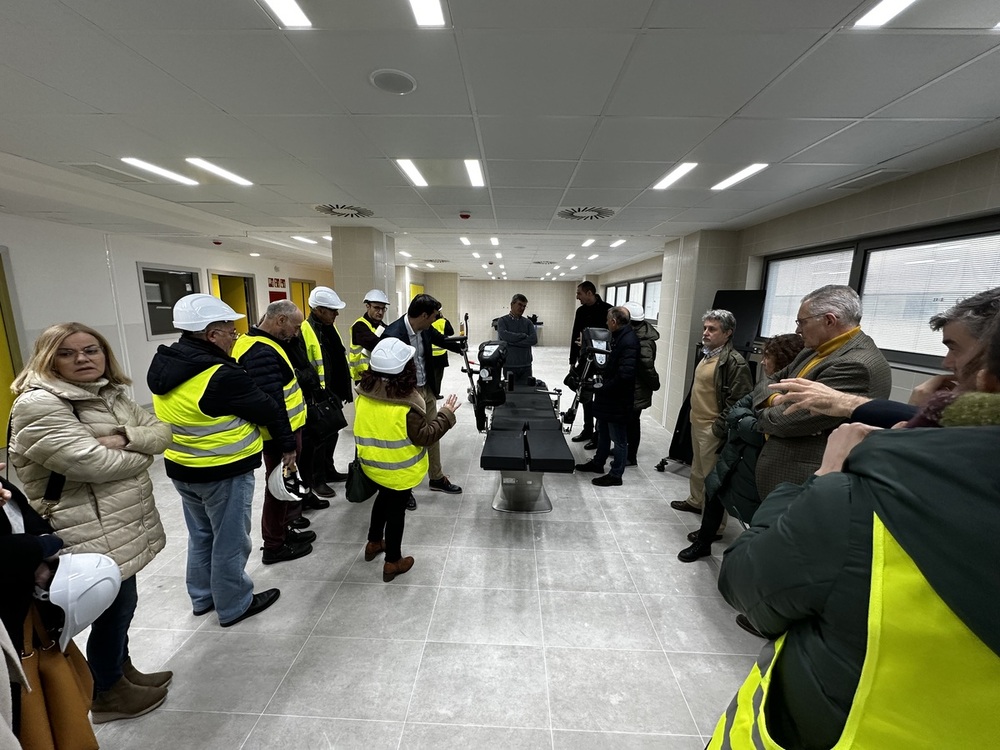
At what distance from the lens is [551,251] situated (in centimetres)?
761

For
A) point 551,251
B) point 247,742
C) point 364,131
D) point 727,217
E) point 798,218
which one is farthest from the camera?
point 551,251

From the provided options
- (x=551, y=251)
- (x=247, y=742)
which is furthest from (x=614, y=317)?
(x=551, y=251)

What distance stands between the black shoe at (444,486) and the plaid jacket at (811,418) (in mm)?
2416

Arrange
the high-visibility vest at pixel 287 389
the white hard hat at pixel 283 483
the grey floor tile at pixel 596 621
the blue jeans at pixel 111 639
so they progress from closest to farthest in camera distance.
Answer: the blue jeans at pixel 111 639, the grey floor tile at pixel 596 621, the white hard hat at pixel 283 483, the high-visibility vest at pixel 287 389

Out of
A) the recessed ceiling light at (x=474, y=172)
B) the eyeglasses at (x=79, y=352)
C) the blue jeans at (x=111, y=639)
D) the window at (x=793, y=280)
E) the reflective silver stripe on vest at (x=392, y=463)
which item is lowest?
the blue jeans at (x=111, y=639)

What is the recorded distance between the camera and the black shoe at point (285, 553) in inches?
99.8

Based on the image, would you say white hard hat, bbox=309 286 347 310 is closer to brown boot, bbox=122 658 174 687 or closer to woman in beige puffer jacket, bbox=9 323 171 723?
woman in beige puffer jacket, bbox=9 323 171 723

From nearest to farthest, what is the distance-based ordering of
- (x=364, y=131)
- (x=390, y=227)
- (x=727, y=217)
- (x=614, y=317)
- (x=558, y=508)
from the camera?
(x=364, y=131), (x=558, y=508), (x=614, y=317), (x=727, y=217), (x=390, y=227)

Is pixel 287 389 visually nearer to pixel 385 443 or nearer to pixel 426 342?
pixel 385 443

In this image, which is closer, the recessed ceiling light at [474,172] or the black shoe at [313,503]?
the recessed ceiling light at [474,172]

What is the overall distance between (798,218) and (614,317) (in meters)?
2.40

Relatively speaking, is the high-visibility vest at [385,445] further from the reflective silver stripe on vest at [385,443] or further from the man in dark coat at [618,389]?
the man in dark coat at [618,389]

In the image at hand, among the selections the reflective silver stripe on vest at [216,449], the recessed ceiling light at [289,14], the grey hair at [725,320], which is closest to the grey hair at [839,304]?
the grey hair at [725,320]

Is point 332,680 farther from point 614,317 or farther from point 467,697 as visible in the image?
point 614,317
